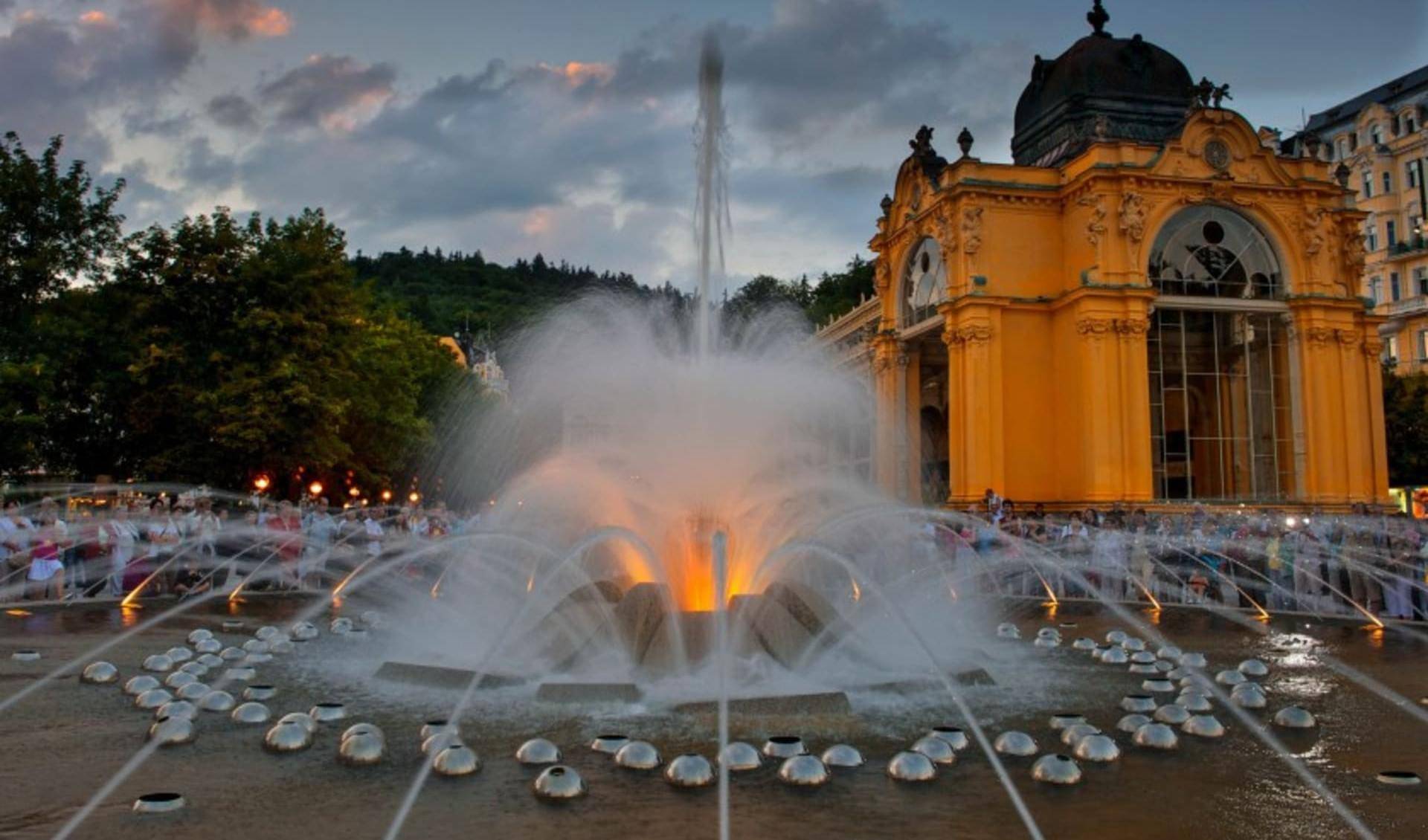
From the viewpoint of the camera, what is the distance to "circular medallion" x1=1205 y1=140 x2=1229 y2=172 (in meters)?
42.3

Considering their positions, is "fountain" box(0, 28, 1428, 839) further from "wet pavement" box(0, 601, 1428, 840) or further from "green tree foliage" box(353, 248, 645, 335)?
"green tree foliage" box(353, 248, 645, 335)

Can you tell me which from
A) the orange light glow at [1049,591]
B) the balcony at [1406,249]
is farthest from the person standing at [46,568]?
the balcony at [1406,249]

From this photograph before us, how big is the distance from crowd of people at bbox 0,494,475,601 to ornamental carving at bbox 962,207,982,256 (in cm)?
2406

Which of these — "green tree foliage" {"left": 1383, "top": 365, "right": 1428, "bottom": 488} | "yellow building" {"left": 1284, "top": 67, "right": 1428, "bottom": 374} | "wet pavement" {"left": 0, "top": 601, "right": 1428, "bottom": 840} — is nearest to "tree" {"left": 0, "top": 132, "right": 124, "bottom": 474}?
"wet pavement" {"left": 0, "top": 601, "right": 1428, "bottom": 840}

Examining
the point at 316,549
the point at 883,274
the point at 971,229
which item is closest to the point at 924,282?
the point at 883,274

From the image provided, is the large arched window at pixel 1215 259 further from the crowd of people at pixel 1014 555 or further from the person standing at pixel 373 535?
the person standing at pixel 373 535

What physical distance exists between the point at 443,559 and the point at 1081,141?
29873 mm

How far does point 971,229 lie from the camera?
140ft

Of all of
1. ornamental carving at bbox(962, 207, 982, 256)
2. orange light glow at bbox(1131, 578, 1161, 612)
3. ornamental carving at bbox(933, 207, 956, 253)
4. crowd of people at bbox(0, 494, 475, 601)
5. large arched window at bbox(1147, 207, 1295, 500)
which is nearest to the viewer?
crowd of people at bbox(0, 494, 475, 601)

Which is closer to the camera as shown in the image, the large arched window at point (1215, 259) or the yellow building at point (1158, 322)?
the yellow building at point (1158, 322)

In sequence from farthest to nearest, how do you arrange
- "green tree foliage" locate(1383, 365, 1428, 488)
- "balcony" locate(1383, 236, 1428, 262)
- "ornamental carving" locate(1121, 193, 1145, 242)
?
1. "balcony" locate(1383, 236, 1428, 262)
2. "green tree foliage" locate(1383, 365, 1428, 488)
3. "ornamental carving" locate(1121, 193, 1145, 242)

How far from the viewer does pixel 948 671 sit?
37.7 feet

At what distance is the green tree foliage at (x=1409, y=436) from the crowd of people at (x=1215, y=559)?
29.6m

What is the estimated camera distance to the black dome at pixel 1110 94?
45.9 meters
